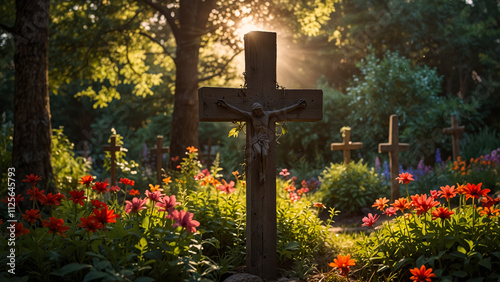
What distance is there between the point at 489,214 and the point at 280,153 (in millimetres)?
12693

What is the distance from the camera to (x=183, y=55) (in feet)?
32.1

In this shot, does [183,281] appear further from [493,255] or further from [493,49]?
[493,49]

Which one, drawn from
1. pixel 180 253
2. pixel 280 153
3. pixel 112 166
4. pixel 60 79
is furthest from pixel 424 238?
pixel 280 153

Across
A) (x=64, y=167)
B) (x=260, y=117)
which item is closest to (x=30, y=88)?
(x=64, y=167)

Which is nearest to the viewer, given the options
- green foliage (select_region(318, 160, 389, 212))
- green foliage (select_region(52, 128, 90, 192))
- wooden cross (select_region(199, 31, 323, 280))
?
wooden cross (select_region(199, 31, 323, 280))

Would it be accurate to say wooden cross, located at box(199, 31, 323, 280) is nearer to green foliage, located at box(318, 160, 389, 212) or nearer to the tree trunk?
the tree trunk

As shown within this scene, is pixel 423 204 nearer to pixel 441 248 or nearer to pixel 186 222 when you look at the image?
A: pixel 441 248

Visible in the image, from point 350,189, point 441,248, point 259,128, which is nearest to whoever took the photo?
point 441,248

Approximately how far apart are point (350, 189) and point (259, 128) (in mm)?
5241

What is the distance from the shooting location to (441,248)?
3.68 meters

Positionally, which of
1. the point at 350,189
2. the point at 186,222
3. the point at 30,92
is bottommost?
the point at 350,189

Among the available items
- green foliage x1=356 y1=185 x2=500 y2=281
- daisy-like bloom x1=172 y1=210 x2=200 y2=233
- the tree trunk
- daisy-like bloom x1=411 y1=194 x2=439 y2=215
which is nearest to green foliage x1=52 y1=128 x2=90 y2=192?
the tree trunk

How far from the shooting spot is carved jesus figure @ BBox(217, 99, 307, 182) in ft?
13.7

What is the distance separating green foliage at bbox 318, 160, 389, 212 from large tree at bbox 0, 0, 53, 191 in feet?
17.4
